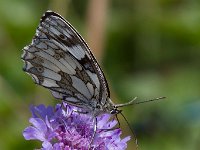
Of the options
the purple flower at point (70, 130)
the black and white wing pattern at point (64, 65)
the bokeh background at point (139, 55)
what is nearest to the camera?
the purple flower at point (70, 130)

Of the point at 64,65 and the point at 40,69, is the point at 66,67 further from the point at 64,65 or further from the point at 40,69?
the point at 40,69

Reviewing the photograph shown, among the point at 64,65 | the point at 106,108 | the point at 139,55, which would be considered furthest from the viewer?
the point at 139,55

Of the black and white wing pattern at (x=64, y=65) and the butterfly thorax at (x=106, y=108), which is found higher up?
the black and white wing pattern at (x=64, y=65)

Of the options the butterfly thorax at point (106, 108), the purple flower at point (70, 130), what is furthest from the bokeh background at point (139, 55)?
the butterfly thorax at point (106, 108)

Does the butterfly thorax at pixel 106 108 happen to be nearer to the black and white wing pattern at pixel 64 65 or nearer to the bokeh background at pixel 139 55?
the black and white wing pattern at pixel 64 65

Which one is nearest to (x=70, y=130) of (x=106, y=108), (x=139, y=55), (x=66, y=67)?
(x=106, y=108)

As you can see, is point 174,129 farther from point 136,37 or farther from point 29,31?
point 29,31
